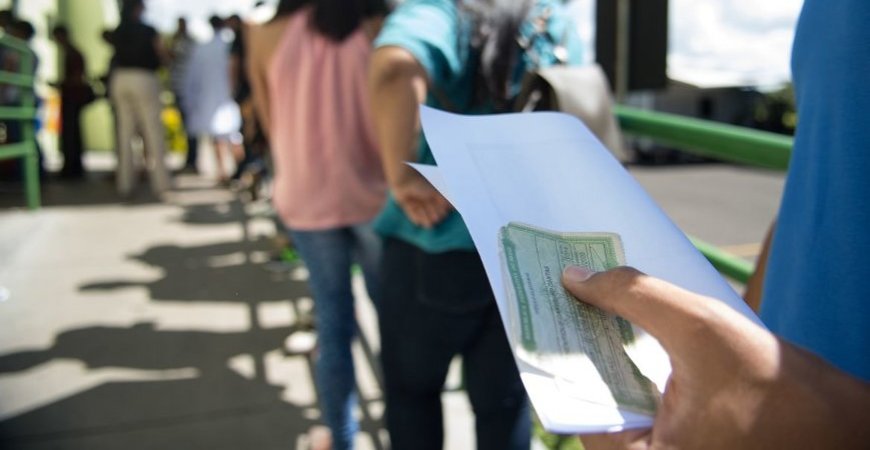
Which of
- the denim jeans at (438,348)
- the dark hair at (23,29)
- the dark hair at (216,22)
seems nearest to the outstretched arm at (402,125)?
the denim jeans at (438,348)

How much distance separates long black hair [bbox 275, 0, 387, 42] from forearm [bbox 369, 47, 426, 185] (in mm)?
635

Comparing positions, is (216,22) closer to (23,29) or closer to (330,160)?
(23,29)

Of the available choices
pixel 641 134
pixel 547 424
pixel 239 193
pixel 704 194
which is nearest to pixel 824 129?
pixel 547 424

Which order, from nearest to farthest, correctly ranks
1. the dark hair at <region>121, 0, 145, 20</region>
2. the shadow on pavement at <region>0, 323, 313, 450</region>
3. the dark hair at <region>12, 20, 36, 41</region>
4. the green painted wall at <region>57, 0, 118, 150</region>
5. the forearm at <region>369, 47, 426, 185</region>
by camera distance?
the forearm at <region>369, 47, 426, 185</region>, the shadow on pavement at <region>0, 323, 313, 450</region>, the dark hair at <region>121, 0, 145, 20</region>, the dark hair at <region>12, 20, 36, 41</region>, the green painted wall at <region>57, 0, 118, 150</region>

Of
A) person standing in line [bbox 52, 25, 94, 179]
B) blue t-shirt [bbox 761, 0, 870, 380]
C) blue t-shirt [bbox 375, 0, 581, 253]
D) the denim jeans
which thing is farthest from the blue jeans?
person standing in line [bbox 52, 25, 94, 179]

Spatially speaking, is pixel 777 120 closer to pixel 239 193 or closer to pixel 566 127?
pixel 239 193

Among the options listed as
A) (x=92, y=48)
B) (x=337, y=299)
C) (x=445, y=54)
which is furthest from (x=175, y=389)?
(x=92, y=48)

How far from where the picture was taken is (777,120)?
24984 millimetres

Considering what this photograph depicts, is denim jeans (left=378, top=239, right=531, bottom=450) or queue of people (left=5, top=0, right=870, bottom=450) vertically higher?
queue of people (left=5, top=0, right=870, bottom=450)

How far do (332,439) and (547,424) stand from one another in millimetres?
1871

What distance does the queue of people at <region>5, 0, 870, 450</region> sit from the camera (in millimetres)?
540

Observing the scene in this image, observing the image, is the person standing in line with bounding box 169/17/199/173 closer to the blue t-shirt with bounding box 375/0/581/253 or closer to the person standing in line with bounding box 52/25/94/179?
the person standing in line with bounding box 52/25/94/179

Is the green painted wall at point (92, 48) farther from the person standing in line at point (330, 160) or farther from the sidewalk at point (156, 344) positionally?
the person standing in line at point (330, 160)

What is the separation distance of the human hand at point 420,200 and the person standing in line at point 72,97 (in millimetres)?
8145
